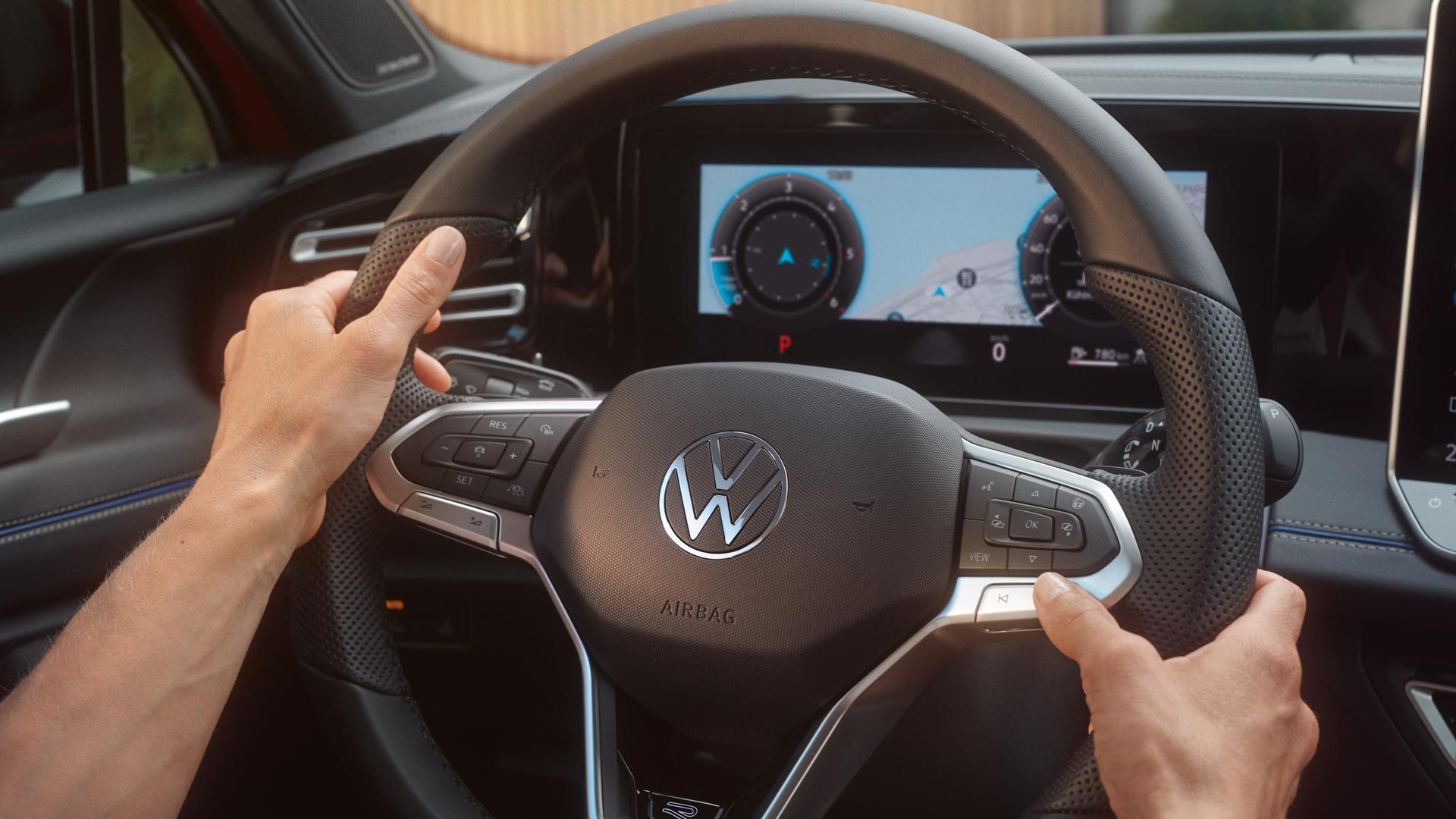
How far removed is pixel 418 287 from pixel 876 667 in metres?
0.44

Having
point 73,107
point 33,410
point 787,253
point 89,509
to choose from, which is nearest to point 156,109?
point 73,107

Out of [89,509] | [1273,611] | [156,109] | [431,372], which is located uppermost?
[156,109]

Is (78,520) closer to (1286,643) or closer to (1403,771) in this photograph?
(1286,643)

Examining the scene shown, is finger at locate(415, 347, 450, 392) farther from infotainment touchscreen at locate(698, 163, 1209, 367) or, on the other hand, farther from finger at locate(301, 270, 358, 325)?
infotainment touchscreen at locate(698, 163, 1209, 367)

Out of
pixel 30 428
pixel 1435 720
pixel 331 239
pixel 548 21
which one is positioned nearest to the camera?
pixel 1435 720

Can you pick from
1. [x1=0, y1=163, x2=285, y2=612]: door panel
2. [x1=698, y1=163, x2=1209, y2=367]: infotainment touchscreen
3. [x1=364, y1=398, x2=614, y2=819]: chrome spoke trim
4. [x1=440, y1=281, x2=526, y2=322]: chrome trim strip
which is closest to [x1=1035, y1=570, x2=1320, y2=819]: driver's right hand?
[x1=364, y1=398, x2=614, y2=819]: chrome spoke trim

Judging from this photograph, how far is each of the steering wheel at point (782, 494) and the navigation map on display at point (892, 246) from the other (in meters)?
0.60

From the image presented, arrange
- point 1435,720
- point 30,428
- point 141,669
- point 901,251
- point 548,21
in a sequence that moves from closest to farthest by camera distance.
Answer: point 141,669 < point 1435,720 < point 30,428 < point 901,251 < point 548,21

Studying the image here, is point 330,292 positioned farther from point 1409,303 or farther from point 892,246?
point 1409,303

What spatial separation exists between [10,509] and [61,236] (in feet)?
1.18

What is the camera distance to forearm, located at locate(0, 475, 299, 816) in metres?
0.83

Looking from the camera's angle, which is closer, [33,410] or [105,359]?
[33,410]

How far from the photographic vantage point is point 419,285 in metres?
0.86

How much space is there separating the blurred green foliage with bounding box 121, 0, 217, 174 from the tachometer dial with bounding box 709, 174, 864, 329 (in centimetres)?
86
